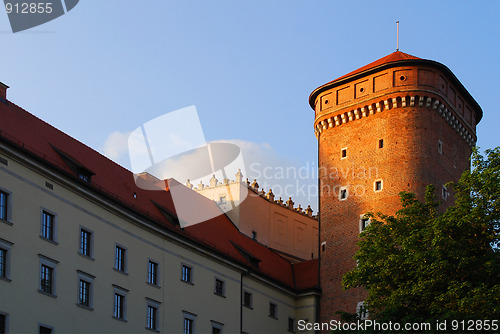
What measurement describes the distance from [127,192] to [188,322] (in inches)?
314

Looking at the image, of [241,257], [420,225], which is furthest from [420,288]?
[241,257]

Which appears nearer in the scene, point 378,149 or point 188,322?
point 188,322

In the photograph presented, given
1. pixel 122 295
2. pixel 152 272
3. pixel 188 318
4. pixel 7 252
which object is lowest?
pixel 188 318

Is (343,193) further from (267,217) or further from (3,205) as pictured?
(3,205)

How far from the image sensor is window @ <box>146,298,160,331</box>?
4478 centimetres

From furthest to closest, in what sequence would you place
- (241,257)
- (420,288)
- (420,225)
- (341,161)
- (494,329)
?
(341,161) < (241,257) < (420,225) < (420,288) < (494,329)

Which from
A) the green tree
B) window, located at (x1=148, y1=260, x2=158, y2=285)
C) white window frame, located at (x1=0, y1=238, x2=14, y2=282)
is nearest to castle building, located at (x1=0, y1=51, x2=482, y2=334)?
white window frame, located at (x1=0, y1=238, x2=14, y2=282)

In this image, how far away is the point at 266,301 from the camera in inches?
2206

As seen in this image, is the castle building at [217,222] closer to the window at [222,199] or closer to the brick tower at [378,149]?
the brick tower at [378,149]

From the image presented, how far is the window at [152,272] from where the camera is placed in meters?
45.7

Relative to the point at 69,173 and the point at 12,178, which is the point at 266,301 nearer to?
the point at 69,173

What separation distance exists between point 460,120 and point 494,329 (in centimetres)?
3000

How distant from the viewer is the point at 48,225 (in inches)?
1547

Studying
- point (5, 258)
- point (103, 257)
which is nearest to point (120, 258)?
point (103, 257)
